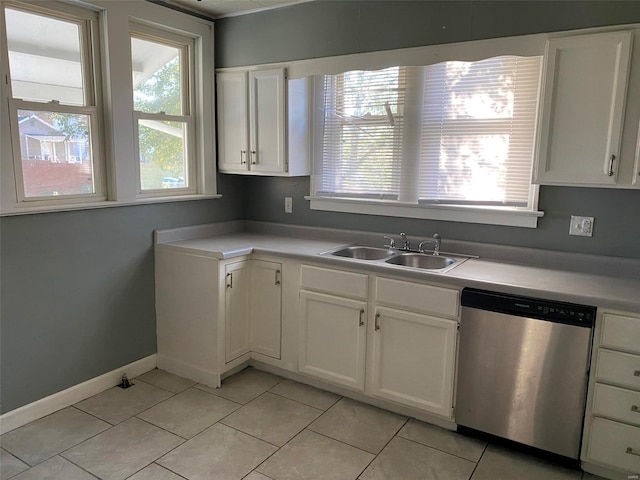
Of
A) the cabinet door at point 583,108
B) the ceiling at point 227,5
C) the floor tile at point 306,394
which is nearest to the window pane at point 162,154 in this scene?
the ceiling at point 227,5

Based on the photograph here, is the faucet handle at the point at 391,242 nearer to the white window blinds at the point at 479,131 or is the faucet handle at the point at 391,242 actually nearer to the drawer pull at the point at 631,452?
the white window blinds at the point at 479,131

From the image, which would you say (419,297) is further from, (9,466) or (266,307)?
(9,466)

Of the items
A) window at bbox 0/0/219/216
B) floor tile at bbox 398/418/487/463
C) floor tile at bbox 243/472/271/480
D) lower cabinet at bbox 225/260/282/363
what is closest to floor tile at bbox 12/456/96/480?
floor tile at bbox 243/472/271/480

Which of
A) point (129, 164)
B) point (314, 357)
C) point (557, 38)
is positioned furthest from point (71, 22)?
point (557, 38)

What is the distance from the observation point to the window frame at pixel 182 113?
3.13 m

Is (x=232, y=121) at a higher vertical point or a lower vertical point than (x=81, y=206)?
higher

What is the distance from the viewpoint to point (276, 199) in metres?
3.79

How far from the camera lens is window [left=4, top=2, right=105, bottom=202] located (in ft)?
8.24

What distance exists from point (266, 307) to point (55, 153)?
5.23ft

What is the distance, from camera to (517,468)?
2309 mm

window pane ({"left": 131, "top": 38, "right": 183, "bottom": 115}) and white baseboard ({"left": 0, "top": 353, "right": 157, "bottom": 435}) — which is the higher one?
window pane ({"left": 131, "top": 38, "right": 183, "bottom": 115})

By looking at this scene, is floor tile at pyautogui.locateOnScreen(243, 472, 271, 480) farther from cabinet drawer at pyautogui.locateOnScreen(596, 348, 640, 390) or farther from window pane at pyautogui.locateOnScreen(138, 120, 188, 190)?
window pane at pyautogui.locateOnScreen(138, 120, 188, 190)

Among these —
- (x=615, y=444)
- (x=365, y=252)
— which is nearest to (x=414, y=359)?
(x=365, y=252)

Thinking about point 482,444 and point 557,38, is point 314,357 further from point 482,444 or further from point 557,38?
Result: point 557,38
